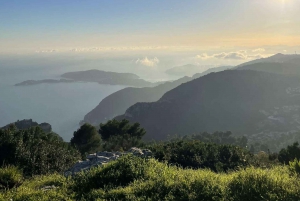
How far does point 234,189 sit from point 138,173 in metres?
3.15

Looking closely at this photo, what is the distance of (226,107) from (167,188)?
4688 inches

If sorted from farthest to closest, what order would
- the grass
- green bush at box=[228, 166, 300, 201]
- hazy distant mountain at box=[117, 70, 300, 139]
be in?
hazy distant mountain at box=[117, 70, 300, 139] → the grass → green bush at box=[228, 166, 300, 201]

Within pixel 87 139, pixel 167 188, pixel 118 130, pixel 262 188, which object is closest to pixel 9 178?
pixel 167 188

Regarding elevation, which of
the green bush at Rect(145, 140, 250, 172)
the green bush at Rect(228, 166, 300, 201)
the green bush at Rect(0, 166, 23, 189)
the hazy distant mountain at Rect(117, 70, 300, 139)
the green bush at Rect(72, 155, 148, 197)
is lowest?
the hazy distant mountain at Rect(117, 70, 300, 139)

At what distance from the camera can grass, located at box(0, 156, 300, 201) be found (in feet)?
20.5

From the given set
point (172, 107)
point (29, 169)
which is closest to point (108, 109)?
point (172, 107)

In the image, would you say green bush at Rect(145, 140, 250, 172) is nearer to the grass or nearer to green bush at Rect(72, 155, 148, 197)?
green bush at Rect(72, 155, 148, 197)

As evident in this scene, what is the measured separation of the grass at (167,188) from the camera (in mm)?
6250

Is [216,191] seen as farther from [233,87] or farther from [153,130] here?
[233,87]

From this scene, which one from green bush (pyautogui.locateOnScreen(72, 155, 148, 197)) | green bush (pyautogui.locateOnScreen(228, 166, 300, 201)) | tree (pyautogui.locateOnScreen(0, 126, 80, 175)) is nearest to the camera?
green bush (pyautogui.locateOnScreen(228, 166, 300, 201))

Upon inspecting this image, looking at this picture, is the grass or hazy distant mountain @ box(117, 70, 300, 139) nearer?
the grass

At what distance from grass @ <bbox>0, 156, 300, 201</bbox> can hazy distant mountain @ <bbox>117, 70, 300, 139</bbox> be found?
96.8 metres

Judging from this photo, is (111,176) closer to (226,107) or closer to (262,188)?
(262,188)

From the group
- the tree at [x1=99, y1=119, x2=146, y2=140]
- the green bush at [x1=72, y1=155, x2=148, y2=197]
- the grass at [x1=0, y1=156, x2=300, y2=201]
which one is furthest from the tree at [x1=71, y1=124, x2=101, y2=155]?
the grass at [x1=0, y1=156, x2=300, y2=201]
